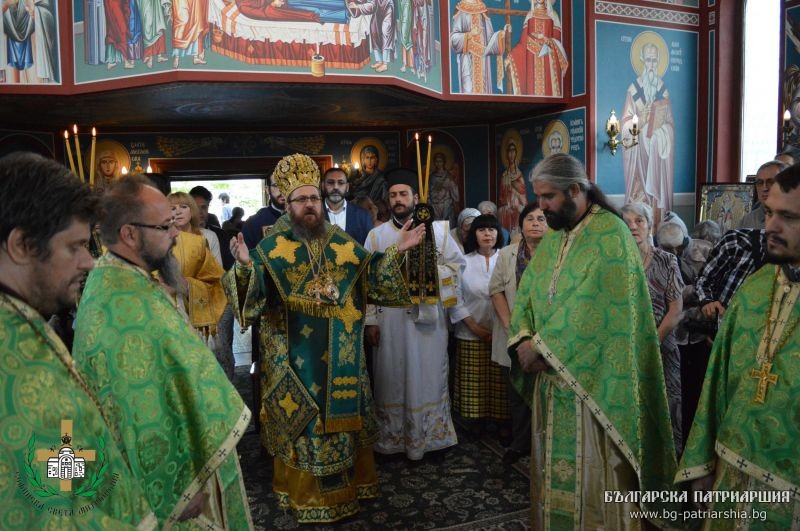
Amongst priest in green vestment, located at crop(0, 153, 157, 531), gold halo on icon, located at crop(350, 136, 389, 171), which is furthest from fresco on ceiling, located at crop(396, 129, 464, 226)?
priest in green vestment, located at crop(0, 153, 157, 531)

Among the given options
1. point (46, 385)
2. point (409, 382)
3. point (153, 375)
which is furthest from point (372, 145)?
point (46, 385)

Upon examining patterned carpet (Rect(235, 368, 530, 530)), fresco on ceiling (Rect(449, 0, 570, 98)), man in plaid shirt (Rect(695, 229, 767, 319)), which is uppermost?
fresco on ceiling (Rect(449, 0, 570, 98))

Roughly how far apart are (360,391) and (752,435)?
2102 mm

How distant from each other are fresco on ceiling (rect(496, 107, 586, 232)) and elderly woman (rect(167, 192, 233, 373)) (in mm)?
6457

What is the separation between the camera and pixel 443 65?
892 centimetres

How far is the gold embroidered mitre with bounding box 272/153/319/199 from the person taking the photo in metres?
3.55

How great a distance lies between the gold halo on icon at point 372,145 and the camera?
40.4 ft

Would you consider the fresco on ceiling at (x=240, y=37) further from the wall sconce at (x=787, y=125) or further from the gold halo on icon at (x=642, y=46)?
the wall sconce at (x=787, y=125)

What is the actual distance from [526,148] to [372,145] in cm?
316

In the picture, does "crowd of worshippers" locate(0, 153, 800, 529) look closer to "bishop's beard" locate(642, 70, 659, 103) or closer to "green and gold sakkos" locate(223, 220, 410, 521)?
"green and gold sakkos" locate(223, 220, 410, 521)

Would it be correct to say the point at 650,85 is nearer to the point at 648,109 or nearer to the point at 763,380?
the point at 648,109

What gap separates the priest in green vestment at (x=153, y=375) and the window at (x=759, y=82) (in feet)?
31.2

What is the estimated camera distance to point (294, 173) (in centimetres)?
356

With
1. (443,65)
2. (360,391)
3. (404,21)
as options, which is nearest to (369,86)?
(404,21)
